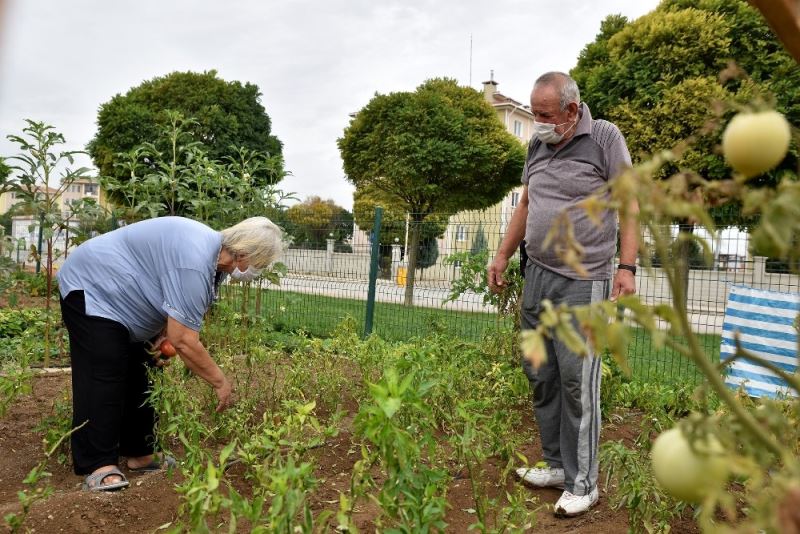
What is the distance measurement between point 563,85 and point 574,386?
1.24 metres

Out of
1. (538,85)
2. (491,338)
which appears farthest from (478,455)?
(491,338)

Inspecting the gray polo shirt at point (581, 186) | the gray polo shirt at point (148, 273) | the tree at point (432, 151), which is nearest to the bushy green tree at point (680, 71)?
the tree at point (432, 151)

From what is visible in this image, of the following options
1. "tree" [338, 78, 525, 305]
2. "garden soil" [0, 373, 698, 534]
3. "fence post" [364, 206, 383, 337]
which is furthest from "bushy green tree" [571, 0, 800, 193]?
"garden soil" [0, 373, 698, 534]

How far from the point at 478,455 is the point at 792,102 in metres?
10.7

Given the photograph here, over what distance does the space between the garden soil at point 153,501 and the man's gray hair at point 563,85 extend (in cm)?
156

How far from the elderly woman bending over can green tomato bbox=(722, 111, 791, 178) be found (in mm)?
2377

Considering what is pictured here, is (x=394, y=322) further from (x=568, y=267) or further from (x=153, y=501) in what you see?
(x=153, y=501)

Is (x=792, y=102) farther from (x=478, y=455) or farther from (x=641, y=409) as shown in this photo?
(x=478, y=455)

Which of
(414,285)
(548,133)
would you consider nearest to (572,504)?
(548,133)

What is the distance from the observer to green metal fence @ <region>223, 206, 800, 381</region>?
6320 millimetres

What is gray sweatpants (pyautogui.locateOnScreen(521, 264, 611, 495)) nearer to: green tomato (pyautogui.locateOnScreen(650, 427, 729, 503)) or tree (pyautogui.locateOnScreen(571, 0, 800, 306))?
green tomato (pyautogui.locateOnScreen(650, 427, 729, 503))

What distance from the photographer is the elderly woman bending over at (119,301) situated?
2855 mm

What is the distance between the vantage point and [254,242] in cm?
288

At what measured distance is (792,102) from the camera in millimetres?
10508
